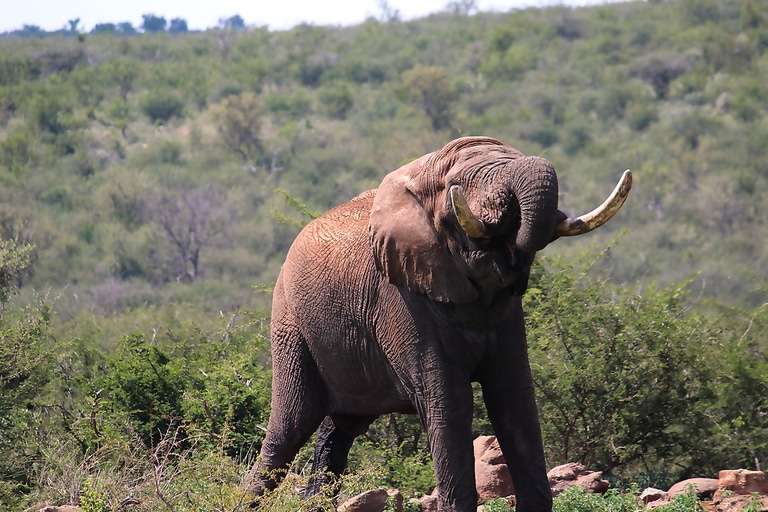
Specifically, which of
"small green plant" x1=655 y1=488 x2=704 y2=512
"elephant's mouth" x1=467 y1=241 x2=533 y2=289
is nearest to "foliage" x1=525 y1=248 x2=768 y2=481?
"small green plant" x1=655 y1=488 x2=704 y2=512

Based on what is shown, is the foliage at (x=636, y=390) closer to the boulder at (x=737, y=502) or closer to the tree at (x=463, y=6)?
the boulder at (x=737, y=502)

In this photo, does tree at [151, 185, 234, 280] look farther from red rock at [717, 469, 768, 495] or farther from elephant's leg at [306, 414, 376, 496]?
red rock at [717, 469, 768, 495]

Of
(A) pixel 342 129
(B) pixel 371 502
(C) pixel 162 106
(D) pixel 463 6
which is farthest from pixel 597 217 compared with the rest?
(D) pixel 463 6

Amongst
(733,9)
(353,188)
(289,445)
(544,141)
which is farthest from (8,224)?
(733,9)

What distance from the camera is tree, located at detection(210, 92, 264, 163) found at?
48531 millimetres

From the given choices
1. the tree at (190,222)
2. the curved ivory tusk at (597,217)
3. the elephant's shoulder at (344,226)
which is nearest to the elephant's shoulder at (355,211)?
the elephant's shoulder at (344,226)

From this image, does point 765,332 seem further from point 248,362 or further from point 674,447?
point 248,362

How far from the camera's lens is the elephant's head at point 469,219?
5734mm

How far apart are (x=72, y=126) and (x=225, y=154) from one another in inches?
209

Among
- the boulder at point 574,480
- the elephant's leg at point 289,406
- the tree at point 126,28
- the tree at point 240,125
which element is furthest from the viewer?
the tree at point 126,28

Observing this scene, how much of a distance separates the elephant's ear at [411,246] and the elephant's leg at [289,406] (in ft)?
3.09

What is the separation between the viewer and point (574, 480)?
8.09 m

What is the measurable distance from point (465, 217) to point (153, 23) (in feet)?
301

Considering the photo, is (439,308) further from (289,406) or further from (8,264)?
(8,264)
